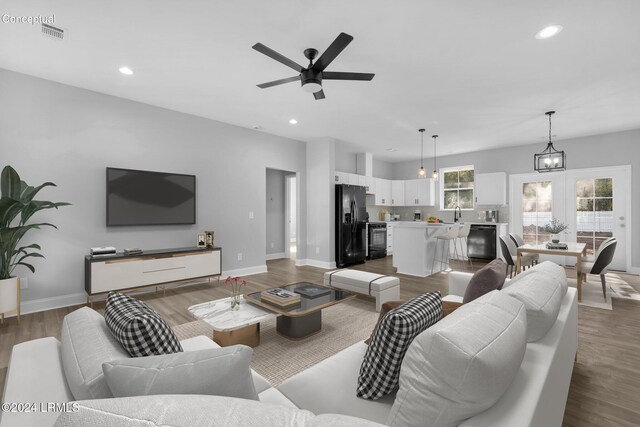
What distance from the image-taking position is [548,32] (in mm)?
2512

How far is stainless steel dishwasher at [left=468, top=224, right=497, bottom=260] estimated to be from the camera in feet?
22.0

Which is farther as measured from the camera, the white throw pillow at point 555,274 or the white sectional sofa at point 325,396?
the white throw pillow at point 555,274

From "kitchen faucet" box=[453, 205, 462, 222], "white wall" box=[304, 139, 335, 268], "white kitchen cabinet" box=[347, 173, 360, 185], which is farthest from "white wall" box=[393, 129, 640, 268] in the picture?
"white wall" box=[304, 139, 335, 268]

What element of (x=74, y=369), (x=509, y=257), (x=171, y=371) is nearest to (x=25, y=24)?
(x=74, y=369)

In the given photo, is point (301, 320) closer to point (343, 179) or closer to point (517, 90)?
point (517, 90)

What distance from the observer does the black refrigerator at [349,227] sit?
6195 millimetres

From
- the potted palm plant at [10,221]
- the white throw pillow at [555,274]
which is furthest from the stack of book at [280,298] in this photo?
the potted palm plant at [10,221]

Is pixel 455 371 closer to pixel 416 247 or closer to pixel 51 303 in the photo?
pixel 51 303

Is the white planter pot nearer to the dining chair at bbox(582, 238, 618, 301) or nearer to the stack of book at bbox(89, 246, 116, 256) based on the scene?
the stack of book at bbox(89, 246, 116, 256)

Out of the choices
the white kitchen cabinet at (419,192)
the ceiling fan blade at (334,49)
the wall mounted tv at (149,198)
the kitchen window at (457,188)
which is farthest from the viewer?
the white kitchen cabinet at (419,192)

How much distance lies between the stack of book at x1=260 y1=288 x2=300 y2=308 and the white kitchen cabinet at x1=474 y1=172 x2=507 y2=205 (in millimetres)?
6170

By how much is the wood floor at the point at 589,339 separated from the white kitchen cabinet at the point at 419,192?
3.39m

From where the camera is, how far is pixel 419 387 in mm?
850

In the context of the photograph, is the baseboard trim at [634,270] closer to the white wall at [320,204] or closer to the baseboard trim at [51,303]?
the white wall at [320,204]
